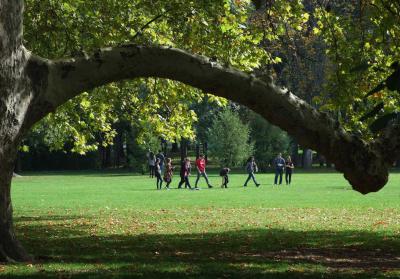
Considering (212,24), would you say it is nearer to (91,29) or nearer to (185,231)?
(91,29)

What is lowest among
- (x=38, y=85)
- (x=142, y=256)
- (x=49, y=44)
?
(x=142, y=256)

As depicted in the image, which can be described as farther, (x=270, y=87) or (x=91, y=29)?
(x=91, y=29)

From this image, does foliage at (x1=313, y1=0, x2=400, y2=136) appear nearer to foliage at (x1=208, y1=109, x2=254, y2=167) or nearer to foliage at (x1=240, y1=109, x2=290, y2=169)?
foliage at (x1=208, y1=109, x2=254, y2=167)

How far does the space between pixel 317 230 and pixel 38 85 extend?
864 centimetres

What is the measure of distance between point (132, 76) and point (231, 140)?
2383 inches

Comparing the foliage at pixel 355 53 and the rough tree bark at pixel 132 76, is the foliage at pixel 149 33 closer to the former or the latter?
the foliage at pixel 355 53

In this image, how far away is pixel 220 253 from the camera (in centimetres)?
1209

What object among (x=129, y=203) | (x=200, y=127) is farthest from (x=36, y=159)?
(x=129, y=203)

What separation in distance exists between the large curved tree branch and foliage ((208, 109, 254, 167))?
59.6 m

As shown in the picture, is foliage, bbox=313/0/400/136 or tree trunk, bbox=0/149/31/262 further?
foliage, bbox=313/0/400/136

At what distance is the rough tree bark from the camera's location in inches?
400

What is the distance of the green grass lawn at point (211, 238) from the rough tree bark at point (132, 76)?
4.51ft

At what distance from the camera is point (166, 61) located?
10.3 metres

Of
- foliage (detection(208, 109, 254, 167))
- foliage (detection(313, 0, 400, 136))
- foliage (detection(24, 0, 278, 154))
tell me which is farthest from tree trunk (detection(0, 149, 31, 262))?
foliage (detection(208, 109, 254, 167))
